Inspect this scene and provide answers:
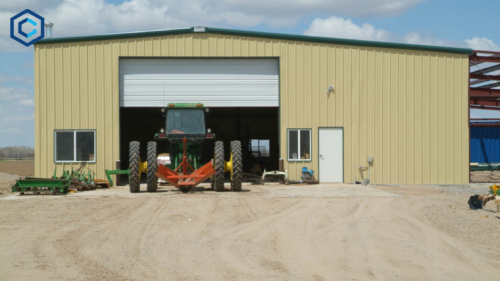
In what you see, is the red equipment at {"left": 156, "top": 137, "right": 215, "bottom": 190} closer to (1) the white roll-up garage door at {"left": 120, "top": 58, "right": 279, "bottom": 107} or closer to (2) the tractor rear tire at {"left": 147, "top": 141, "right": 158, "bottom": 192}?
(2) the tractor rear tire at {"left": 147, "top": 141, "right": 158, "bottom": 192}

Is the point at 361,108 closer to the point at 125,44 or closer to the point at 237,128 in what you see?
the point at 125,44

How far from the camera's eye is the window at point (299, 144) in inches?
728

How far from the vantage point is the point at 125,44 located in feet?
59.6

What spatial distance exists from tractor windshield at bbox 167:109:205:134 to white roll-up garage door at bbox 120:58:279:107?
3.15m

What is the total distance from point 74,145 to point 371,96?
10.7 metres

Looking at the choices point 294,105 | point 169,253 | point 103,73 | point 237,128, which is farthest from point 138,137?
point 169,253

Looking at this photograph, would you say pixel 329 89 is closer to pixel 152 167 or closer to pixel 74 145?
pixel 152 167

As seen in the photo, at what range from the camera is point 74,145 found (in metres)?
18.0

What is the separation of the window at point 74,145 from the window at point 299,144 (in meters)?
6.94

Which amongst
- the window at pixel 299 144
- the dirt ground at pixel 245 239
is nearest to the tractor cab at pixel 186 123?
the dirt ground at pixel 245 239

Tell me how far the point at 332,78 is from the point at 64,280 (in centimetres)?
1435

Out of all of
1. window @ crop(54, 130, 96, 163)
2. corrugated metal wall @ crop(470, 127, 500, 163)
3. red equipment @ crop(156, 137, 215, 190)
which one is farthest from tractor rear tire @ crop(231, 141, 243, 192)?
corrugated metal wall @ crop(470, 127, 500, 163)

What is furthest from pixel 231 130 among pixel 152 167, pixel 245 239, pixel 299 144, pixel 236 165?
pixel 245 239

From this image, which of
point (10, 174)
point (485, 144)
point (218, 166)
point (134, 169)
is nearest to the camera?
point (218, 166)
